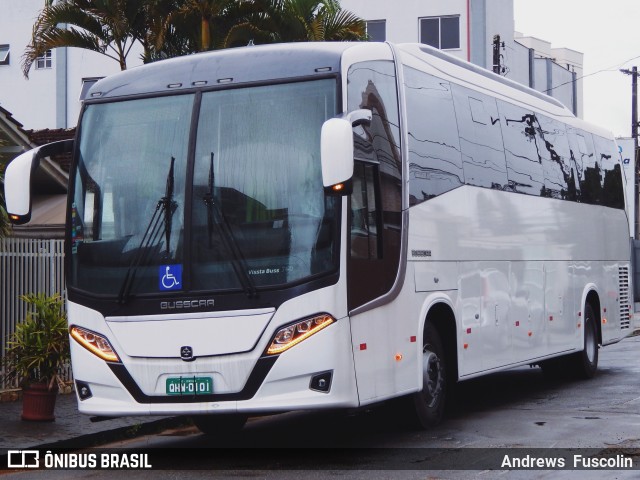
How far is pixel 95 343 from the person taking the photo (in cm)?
1033

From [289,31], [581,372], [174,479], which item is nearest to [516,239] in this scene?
[581,372]

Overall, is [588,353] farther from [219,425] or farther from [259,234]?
[259,234]

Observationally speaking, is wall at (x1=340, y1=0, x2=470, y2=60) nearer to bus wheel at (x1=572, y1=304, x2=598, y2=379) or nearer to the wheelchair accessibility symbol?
bus wheel at (x1=572, y1=304, x2=598, y2=379)

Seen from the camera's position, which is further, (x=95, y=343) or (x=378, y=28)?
(x=378, y=28)

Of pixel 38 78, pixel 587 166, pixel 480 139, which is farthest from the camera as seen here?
pixel 38 78

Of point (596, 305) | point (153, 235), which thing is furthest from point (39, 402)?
point (596, 305)

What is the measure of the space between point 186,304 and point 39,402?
3.64m

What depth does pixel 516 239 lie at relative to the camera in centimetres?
1456

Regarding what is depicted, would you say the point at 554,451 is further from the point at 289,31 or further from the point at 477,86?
the point at 289,31

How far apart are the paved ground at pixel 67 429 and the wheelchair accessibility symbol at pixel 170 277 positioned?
249cm

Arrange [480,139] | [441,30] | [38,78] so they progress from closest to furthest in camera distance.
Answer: [480,139] < [441,30] < [38,78]

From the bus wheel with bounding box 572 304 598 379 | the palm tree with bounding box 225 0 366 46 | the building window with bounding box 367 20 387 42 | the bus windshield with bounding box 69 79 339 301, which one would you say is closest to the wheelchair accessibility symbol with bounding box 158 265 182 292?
the bus windshield with bounding box 69 79 339 301

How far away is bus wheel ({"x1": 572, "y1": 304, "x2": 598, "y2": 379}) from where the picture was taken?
17516mm

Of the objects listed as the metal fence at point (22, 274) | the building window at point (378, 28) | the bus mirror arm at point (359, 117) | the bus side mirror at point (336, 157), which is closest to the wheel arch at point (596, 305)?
the metal fence at point (22, 274)
